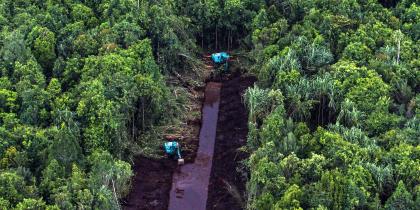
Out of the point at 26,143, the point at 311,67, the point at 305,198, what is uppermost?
the point at 311,67

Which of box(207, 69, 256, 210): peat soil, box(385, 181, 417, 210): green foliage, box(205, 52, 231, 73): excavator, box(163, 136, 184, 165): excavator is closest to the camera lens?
box(385, 181, 417, 210): green foliage

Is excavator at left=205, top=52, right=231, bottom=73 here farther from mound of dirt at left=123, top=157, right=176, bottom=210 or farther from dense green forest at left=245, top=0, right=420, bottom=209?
mound of dirt at left=123, top=157, right=176, bottom=210

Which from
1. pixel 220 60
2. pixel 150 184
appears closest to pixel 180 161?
pixel 150 184

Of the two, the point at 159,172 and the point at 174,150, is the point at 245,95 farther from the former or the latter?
the point at 159,172

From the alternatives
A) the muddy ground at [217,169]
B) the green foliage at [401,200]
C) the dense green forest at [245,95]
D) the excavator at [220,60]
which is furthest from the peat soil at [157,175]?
the green foliage at [401,200]

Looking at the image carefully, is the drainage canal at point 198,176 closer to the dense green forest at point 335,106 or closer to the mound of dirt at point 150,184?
the mound of dirt at point 150,184

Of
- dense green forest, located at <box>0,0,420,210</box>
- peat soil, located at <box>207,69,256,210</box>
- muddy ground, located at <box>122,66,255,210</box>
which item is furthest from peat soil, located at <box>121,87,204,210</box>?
peat soil, located at <box>207,69,256,210</box>

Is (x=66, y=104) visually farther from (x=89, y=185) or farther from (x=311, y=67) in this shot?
(x=311, y=67)

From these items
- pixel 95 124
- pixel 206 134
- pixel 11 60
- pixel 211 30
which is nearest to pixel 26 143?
pixel 95 124
